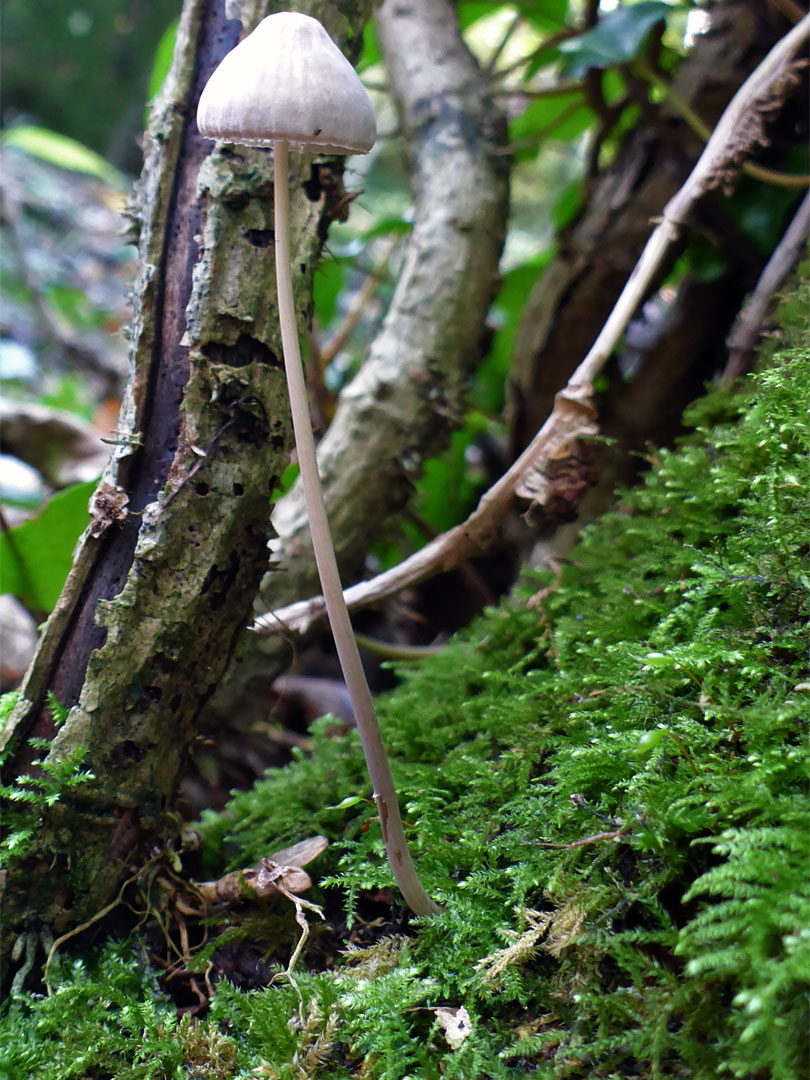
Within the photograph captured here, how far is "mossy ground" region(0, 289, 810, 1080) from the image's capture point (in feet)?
2.53

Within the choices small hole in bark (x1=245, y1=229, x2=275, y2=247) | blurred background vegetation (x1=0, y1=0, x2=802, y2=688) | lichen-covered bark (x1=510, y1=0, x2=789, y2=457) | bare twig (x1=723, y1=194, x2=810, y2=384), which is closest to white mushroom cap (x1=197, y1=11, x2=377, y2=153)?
small hole in bark (x1=245, y1=229, x2=275, y2=247)

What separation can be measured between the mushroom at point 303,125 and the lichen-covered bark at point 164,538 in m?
0.25

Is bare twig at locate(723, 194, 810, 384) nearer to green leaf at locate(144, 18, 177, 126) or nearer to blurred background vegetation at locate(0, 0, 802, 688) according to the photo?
blurred background vegetation at locate(0, 0, 802, 688)

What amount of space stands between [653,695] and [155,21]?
7247 mm

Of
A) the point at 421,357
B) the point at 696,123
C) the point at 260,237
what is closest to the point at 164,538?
the point at 260,237

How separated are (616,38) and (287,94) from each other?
1.33 meters

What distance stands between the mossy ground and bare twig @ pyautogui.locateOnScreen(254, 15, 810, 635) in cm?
A: 23

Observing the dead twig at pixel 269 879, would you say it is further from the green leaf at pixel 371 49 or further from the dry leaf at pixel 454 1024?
the green leaf at pixel 371 49

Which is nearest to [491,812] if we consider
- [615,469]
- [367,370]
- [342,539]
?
[342,539]

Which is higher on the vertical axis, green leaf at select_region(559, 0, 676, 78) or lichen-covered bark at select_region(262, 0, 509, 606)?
green leaf at select_region(559, 0, 676, 78)

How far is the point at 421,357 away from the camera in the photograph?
189 centimetres

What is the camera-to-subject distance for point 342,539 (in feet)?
6.23

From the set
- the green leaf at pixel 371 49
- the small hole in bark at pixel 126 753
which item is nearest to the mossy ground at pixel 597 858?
the small hole in bark at pixel 126 753

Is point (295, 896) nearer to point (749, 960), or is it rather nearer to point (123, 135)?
point (749, 960)
